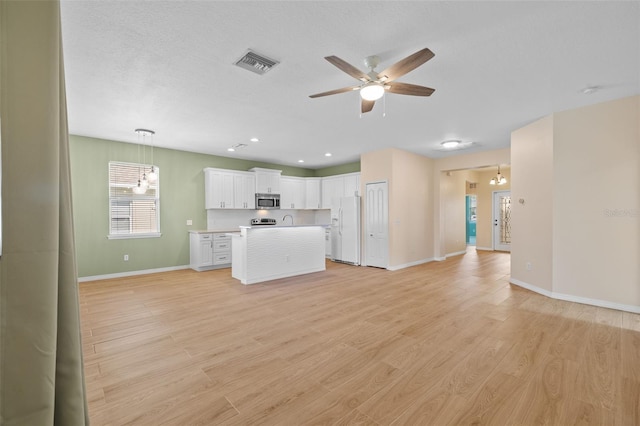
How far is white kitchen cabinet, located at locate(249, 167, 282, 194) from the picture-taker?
297 inches

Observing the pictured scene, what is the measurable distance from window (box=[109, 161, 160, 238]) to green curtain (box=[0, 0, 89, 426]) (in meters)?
5.65

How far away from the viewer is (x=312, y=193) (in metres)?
8.88

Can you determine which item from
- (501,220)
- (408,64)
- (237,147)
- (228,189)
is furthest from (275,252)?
(501,220)

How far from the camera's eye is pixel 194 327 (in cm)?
318

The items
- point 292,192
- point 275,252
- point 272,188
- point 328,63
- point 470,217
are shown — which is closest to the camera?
point 328,63

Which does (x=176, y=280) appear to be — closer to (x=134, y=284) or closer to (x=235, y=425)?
(x=134, y=284)

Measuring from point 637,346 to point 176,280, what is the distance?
662 cm

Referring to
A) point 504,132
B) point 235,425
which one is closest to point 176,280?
point 235,425

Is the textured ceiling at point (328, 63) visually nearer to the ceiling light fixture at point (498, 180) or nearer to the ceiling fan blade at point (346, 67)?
the ceiling fan blade at point (346, 67)

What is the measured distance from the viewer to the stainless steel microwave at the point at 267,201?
299 inches

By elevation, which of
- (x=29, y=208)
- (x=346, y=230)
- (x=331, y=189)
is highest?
(x=331, y=189)

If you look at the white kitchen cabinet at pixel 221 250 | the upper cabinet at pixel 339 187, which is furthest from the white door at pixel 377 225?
the white kitchen cabinet at pixel 221 250

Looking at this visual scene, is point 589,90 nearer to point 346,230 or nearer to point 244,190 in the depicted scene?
point 346,230

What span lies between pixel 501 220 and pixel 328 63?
9.34m
